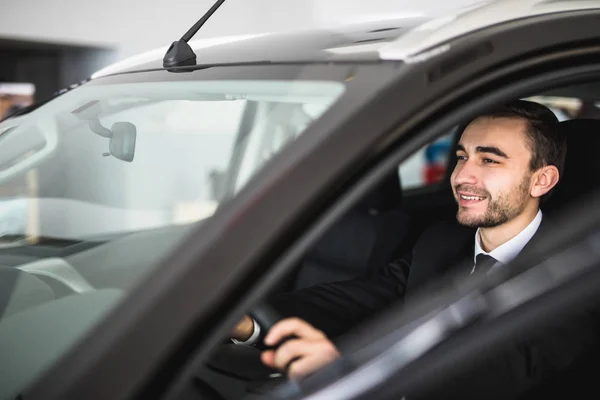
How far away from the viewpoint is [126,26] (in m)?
4.32

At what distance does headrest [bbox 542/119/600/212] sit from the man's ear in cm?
5

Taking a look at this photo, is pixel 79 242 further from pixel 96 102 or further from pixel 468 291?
pixel 468 291


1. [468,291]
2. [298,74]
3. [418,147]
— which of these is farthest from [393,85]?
[468,291]

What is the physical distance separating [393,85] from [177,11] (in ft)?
12.2

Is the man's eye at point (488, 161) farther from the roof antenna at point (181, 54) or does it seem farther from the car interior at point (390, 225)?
the roof antenna at point (181, 54)

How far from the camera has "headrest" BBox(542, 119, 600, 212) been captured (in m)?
1.61

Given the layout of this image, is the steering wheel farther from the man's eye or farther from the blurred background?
the blurred background

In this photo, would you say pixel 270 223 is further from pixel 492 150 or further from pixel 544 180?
pixel 544 180

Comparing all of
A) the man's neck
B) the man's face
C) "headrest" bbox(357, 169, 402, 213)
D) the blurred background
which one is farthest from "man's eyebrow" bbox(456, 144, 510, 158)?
the blurred background

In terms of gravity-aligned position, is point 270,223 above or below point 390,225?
above

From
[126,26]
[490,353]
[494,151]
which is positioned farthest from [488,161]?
[126,26]

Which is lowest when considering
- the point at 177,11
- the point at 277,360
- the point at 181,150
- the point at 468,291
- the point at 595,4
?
the point at 277,360

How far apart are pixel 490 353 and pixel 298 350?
268 millimetres

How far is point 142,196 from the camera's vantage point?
1597 mm
